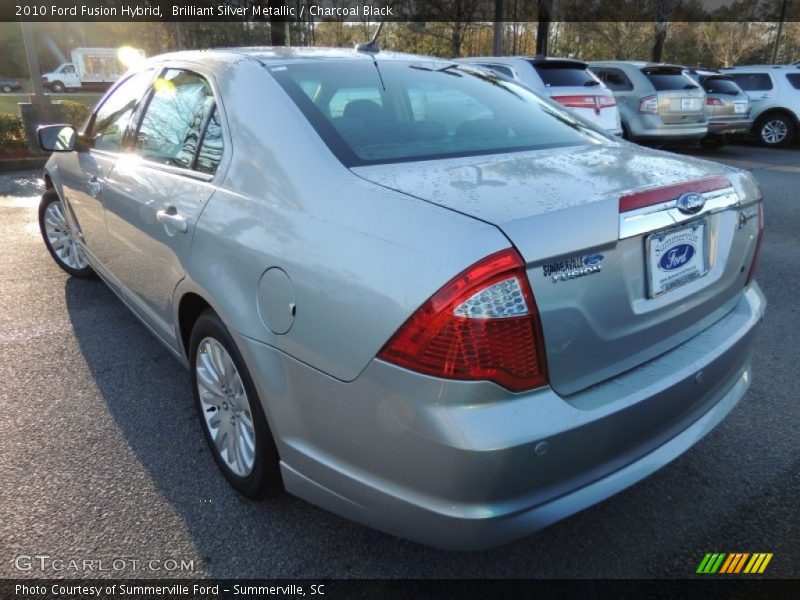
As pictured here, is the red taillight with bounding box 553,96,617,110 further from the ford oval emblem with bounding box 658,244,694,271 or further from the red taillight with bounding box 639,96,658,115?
the ford oval emblem with bounding box 658,244,694,271

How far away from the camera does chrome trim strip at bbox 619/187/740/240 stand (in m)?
1.67

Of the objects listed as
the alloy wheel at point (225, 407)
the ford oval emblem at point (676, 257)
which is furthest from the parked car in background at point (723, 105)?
the alloy wheel at point (225, 407)

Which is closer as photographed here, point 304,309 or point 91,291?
point 304,309

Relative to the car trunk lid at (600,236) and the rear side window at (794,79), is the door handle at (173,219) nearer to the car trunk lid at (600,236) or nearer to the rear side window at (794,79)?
the car trunk lid at (600,236)

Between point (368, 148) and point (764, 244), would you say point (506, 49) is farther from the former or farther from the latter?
point (368, 148)

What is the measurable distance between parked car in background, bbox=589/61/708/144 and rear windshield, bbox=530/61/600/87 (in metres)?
2.66

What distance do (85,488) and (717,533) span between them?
2448 mm

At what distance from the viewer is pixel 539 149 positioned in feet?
7.68

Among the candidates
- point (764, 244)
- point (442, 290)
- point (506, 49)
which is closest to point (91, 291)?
point (442, 290)

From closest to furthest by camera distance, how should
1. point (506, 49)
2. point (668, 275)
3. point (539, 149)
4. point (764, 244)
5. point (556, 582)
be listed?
point (668, 275) < point (556, 582) < point (539, 149) < point (764, 244) < point (506, 49)

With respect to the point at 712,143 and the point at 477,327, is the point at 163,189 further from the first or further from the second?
the point at 712,143

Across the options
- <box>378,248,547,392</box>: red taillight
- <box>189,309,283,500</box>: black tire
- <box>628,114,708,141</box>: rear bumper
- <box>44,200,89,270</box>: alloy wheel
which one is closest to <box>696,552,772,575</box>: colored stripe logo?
<box>378,248,547,392</box>: red taillight

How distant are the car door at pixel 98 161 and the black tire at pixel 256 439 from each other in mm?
1454

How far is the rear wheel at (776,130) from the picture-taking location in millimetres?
13812
